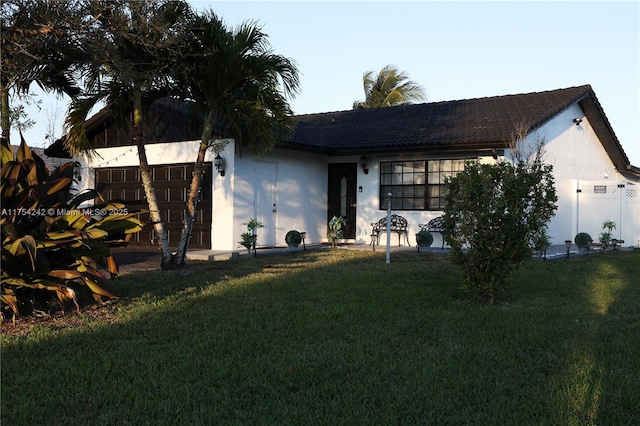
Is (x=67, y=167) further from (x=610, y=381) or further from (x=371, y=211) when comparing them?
(x=371, y=211)

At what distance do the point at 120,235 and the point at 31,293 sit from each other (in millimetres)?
1173

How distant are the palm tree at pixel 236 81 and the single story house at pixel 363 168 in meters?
3.36

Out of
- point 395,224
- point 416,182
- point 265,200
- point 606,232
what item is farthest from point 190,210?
point 606,232

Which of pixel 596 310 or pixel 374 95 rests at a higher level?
pixel 374 95

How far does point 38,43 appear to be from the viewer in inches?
319

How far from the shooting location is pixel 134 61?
9.27 meters

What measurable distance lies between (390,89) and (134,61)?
27.4 metres

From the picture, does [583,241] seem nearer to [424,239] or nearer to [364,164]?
[424,239]

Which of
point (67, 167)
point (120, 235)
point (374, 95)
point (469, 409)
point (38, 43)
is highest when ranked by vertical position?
point (374, 95)

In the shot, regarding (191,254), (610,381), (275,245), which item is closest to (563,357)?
(610,381)

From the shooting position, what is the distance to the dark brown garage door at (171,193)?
14.1 metres

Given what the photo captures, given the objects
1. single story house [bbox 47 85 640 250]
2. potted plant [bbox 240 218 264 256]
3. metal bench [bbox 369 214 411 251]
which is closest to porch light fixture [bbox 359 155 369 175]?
single story house [bbox 47 85 640 250]

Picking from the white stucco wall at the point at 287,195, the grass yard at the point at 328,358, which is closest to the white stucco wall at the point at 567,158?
the white stucco wall at the point at 287,195

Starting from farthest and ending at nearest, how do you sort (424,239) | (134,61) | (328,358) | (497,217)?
(424,239)
(134,61)
(497,217)
(328,358)
